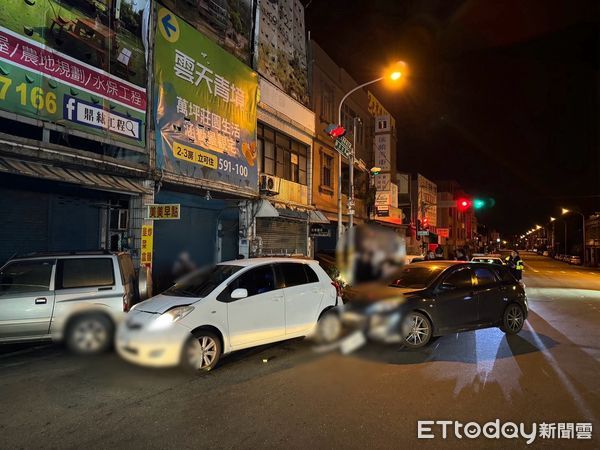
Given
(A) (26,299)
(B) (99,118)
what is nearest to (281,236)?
(B) (99,118)

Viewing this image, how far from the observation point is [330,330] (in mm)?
822

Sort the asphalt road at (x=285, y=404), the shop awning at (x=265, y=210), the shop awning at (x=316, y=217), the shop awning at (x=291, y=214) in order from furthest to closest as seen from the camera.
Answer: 1. the shop awning at (x=316, y=217)
2. the shop awning at (x=291, y=214)
3. the shop awning at (x=265, y=210)
4. the asphalt road at (x=285, y=404)

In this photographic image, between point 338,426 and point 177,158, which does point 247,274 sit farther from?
point 177,158

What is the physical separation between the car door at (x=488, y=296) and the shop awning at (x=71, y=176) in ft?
28.5

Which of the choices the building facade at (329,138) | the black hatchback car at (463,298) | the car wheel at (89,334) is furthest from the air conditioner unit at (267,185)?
the car wheel at (89,334)

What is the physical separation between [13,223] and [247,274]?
334 inches

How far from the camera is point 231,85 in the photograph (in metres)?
15.7

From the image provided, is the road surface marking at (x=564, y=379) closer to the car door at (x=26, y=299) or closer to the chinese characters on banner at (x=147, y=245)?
the car door at (x=26, y=299)

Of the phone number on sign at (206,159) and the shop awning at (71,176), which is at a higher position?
the phone number on sign at (206,159)

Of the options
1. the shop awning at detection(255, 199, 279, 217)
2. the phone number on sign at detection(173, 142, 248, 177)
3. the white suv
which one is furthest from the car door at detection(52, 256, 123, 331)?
the shop awning at detection(255, 199, 279, 217)

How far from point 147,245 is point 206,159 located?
3.73m

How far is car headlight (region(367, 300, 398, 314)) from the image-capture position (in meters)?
0.79

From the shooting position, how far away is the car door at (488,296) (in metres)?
8.27

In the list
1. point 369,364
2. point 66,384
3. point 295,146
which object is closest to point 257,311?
point 369,364
